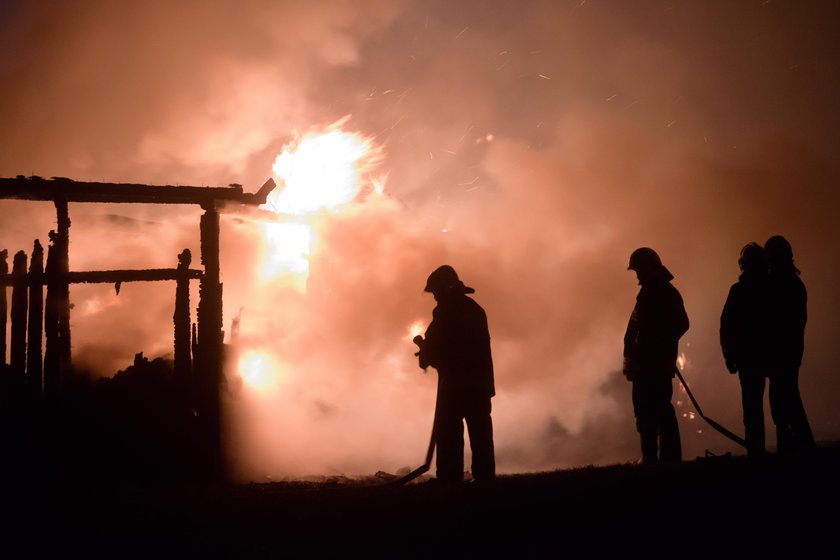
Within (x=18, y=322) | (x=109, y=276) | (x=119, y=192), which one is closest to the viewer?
(x=18, y=322)

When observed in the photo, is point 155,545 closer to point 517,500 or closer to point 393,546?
point 393,546

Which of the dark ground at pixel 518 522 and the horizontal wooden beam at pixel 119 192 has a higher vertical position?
the horizontal wooden beam at pixel 119 192

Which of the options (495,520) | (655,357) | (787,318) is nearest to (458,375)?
(655,357)

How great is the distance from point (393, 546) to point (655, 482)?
2.31 metres

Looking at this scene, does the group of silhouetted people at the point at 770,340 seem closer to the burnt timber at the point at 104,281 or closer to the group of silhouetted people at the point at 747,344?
the group of silhouetted people at the point at 747,344

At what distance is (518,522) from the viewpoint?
4.24 meters

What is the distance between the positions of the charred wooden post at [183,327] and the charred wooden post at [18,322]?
2.15 m

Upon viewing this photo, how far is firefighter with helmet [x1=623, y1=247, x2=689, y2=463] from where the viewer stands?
777 cm

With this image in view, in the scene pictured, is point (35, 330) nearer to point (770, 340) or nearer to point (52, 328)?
point (52, 328)

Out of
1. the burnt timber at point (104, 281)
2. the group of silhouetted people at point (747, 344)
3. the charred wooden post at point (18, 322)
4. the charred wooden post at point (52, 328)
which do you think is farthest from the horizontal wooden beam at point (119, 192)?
the group of silhouetted people at point (747, 344)

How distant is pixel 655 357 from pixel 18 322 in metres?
8.89

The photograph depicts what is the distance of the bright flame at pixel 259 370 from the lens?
20.8 meters

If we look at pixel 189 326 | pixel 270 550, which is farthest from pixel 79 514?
pixel 189 326

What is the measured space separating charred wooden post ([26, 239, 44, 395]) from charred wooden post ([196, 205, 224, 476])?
89.6 inches
